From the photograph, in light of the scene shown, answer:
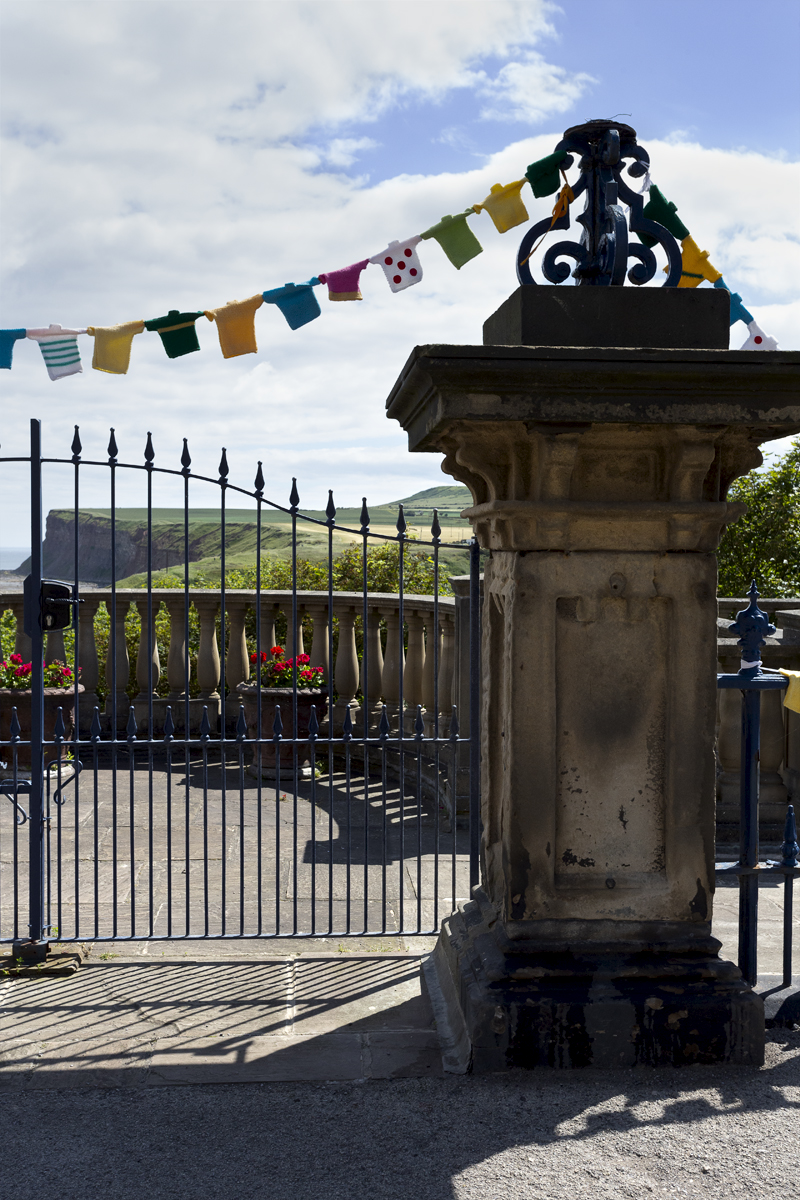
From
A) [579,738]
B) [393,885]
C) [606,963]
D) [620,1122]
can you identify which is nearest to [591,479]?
[579,738]

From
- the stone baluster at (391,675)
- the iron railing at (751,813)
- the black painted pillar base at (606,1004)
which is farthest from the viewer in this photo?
the stone baluster at (391,675)

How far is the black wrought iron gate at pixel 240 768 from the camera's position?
4.15 m

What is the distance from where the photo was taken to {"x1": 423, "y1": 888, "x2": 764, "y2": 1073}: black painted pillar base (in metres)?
3.05

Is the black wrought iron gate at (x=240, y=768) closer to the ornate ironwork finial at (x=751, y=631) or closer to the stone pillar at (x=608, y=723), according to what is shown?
the stone pillar at (x=608, y=723)

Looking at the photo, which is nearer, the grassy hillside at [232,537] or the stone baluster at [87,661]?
the stone baluster at [87,661]

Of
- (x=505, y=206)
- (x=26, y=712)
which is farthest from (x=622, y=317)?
(x=26, y=712)

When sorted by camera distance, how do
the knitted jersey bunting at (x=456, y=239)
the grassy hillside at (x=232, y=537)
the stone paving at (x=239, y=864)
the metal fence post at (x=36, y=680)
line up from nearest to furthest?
the metal fence post at (x=36, y=680) < the stone paving at (x=239, y=864) < the knitted jersey bunting at (x=456, y=239) < the grassy hillside at (x=232, y=537)

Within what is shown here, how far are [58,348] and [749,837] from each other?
3.90 meters

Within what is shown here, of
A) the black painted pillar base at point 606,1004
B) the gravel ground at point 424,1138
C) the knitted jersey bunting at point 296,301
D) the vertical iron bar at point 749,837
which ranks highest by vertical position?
the knitted jersey bunting at point 296,301

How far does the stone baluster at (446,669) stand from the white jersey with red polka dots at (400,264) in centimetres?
268

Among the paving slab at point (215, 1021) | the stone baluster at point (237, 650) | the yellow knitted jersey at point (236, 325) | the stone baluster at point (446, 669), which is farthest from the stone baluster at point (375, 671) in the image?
the paving slab at point (215, 1021)

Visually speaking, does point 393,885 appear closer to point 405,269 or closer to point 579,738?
point 579,738

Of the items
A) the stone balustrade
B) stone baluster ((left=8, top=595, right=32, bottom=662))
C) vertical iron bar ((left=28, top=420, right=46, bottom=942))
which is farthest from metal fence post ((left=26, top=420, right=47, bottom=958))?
stone baluster ((left=8, top=595, right=32, bottom=662))

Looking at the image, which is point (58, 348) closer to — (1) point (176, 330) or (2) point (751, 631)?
(1) point (176, 330)
